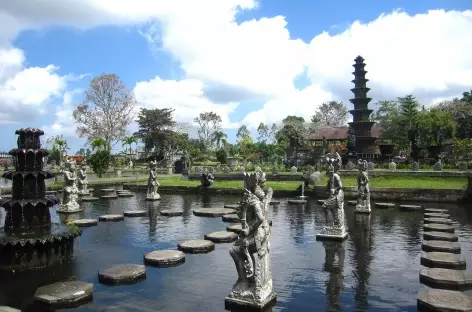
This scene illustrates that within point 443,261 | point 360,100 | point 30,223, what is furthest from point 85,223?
point 360,100

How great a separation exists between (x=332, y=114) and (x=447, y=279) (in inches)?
3574

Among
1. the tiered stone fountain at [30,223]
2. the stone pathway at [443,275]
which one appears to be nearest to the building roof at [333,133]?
the stone pathway at [443,275]

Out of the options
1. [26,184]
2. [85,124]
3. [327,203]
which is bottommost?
[327,203]

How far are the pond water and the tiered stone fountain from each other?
683mm

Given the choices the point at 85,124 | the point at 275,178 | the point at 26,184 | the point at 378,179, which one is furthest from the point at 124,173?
the point at 26,184

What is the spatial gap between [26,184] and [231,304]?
321 inches

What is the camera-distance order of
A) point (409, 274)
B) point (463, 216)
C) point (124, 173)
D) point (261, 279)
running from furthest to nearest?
point (124, 173) → point (463, 216) → point (409, 274) → point (261, 279)

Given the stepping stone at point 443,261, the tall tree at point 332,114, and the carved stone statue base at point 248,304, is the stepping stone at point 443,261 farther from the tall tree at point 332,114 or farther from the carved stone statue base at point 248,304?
the tall tree at point 332,114

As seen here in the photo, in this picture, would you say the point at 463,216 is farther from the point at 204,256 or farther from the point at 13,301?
the point at 13,301

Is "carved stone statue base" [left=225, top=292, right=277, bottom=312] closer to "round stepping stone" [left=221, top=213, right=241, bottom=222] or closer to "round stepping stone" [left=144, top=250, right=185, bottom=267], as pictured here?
"round stepping stone" [left=144, top=250, right=185, bottom=267]

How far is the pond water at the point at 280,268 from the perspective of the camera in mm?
8463

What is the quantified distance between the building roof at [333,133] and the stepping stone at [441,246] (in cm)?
5336

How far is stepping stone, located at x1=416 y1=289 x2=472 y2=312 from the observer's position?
7652mm

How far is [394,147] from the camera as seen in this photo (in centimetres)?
6378
